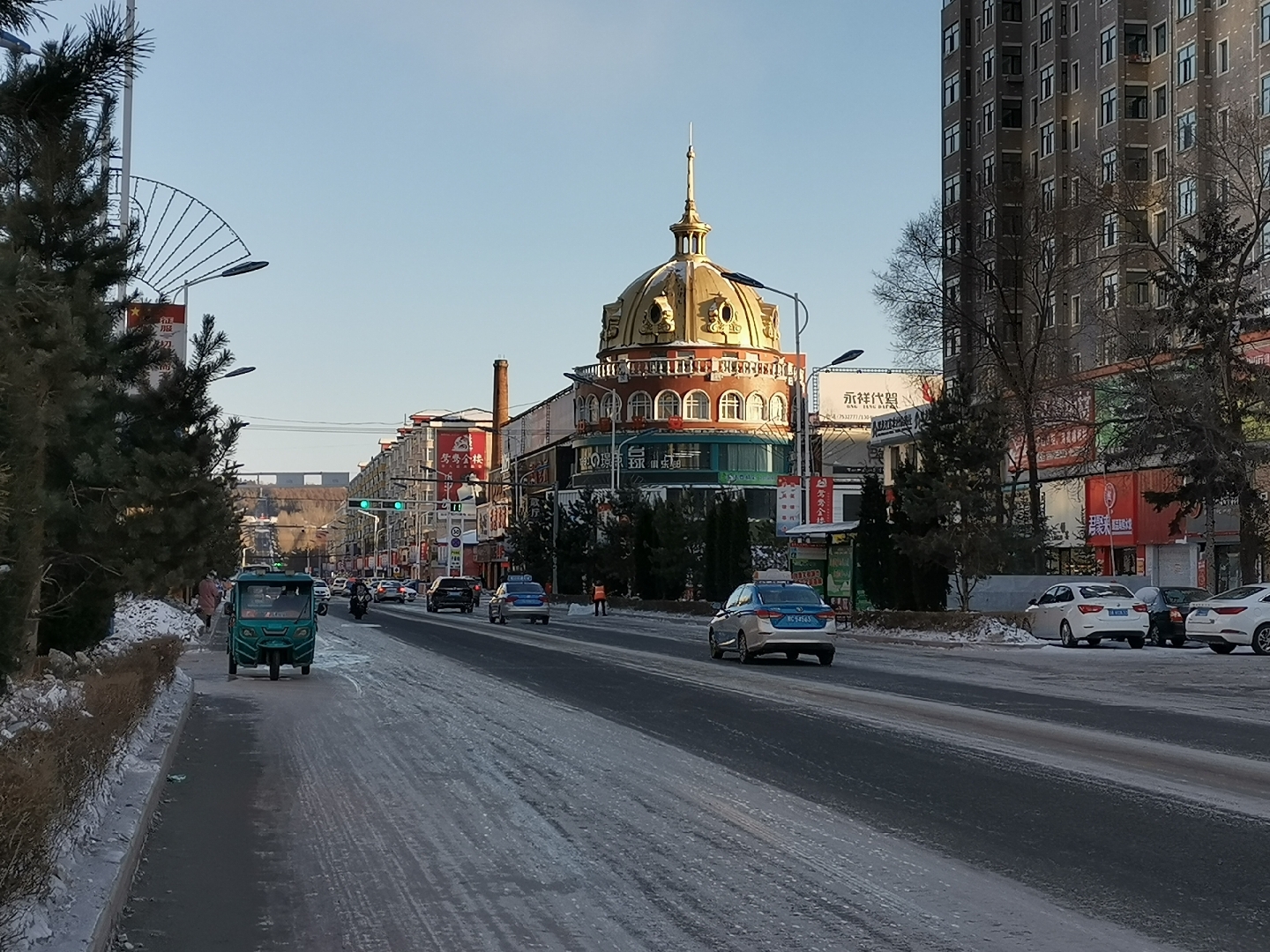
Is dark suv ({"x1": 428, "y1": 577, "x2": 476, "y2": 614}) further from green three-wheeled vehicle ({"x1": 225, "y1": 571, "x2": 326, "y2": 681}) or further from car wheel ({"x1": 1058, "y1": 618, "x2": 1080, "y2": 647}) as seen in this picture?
green three-wheeled vehicle ({"x1": 225, "y1": 571, "x2": 326, "y2": 681})

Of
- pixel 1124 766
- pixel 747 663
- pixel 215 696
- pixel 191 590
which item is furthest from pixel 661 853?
pixel 191 590

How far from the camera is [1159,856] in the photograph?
959 cm

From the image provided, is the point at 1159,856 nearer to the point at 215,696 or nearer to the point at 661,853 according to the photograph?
the point at 661,853

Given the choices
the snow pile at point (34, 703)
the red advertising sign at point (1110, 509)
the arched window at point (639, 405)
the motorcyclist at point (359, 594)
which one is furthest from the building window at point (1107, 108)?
the snow pile at point (34, 703)

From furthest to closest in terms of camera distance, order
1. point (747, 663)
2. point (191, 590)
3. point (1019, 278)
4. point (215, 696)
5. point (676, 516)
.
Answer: point (676, 516), point (191, 590), point (1019, 278), point (747, 663), point (215, 696)

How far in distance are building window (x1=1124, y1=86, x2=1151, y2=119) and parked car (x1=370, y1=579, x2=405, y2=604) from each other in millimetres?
56985

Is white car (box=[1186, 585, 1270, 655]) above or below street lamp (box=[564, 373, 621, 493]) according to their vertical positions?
below

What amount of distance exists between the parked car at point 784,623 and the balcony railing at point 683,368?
302 feet

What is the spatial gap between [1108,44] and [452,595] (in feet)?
128

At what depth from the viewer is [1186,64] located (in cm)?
6397

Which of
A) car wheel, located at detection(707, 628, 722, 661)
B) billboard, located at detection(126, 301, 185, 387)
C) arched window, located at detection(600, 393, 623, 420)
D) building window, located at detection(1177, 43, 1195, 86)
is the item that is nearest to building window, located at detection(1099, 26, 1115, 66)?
building window, located at detection(1177, 43, 1195, 86)

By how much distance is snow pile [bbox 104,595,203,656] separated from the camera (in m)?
25.7

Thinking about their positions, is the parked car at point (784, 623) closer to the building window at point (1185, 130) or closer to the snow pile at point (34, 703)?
the snow pile at point (34, 703)

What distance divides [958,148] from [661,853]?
241 feet
